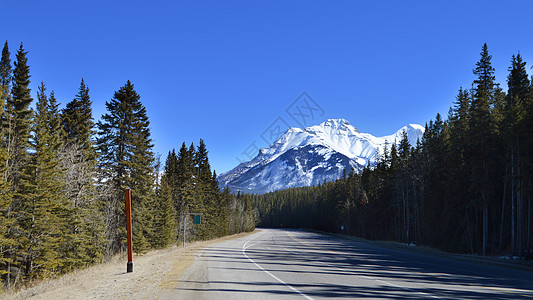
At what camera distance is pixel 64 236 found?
25.1 meters

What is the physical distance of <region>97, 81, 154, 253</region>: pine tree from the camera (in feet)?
107

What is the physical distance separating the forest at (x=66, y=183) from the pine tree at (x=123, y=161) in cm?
9

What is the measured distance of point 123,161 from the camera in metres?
32.3

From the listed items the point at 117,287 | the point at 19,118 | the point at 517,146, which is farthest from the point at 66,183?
the point at 517,146

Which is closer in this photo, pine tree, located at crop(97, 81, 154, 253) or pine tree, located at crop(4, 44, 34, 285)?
pine tree, located at crop(4, 44, 34, 285)

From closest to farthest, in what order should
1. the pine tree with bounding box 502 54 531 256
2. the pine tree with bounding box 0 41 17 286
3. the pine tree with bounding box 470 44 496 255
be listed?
1. the pine tree with bounding box 0 41 17 286
2. the pine tree with bounding box 502 54 531 256
3. the pine tree with bounding box 470 44 496 255

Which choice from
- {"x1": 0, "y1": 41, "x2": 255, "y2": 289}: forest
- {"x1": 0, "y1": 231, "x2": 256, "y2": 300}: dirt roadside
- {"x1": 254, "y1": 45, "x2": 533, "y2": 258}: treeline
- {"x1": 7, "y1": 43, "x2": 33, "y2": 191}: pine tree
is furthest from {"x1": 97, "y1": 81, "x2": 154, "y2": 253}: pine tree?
{"x1": 254, "y1": 45, "x2": 533, "y2": 258}: treeline

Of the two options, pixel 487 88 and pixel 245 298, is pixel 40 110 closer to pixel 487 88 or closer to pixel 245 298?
pixel 245 298

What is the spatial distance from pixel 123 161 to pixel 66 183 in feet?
26.8

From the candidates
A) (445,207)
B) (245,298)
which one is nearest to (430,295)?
(245,298)

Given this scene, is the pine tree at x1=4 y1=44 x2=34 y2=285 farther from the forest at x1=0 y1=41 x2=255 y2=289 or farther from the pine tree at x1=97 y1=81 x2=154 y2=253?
the pine tree at x1=97 y1=81 x2=154 y2=253

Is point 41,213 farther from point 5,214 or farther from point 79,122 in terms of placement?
point 79,122

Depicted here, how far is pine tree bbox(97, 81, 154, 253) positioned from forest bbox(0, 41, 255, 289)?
0.30ft

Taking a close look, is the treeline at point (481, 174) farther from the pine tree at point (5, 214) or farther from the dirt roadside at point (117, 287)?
the pine tree at point (5, 214)
